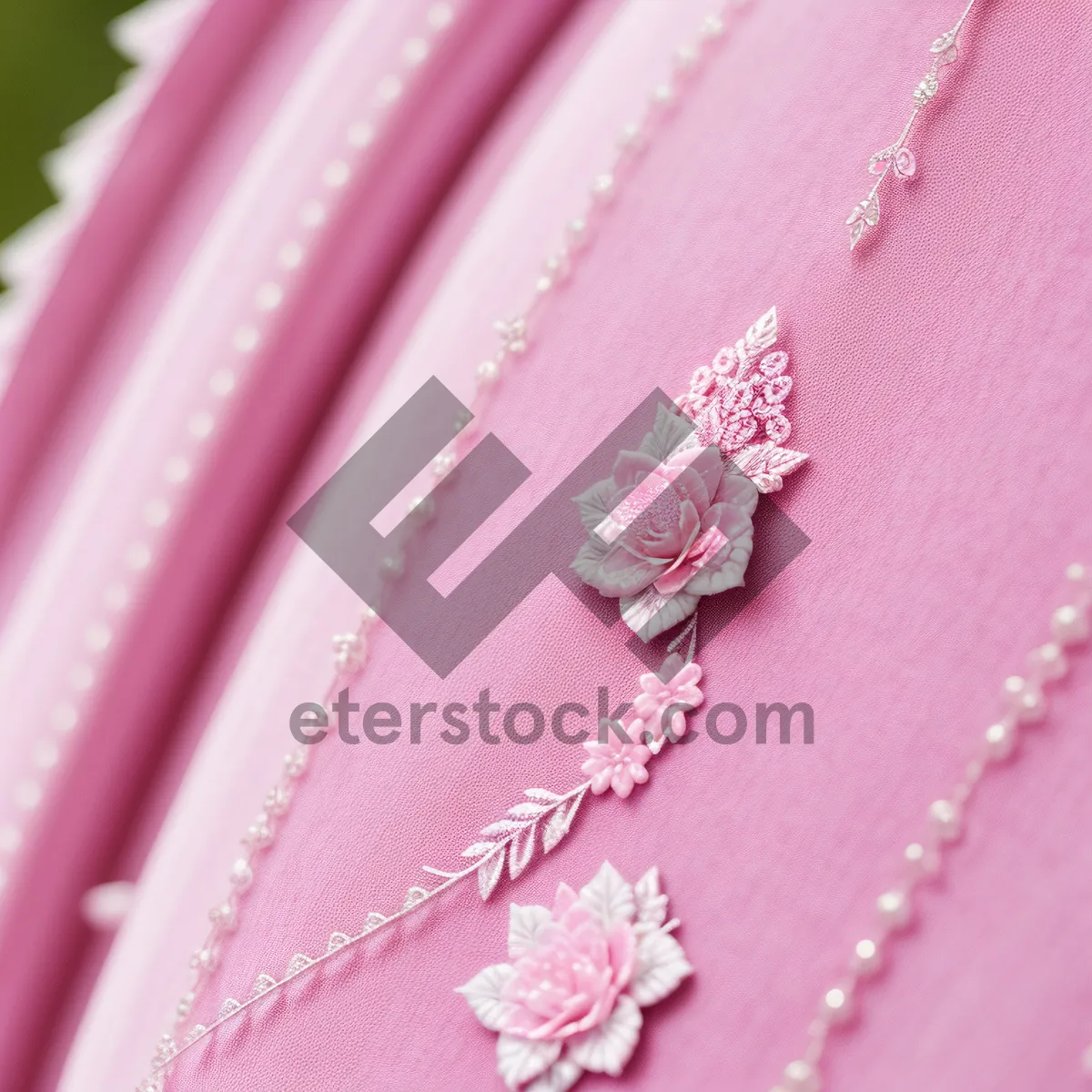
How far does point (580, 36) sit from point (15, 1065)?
1122mm

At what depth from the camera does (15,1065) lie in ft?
2.84

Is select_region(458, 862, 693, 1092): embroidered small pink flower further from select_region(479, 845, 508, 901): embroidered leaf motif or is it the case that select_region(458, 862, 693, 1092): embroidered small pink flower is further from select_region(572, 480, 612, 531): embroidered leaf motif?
select_region(572, 480, 612, 531): embroidered leaf motif

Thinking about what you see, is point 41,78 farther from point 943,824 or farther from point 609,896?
point 943,824

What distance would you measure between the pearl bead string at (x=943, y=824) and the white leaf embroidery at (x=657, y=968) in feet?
0.26

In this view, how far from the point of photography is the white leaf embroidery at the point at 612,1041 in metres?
0.57

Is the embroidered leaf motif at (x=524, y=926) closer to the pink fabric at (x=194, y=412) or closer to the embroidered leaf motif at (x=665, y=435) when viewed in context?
the embroidered leaf motif at (x=665, y=435)

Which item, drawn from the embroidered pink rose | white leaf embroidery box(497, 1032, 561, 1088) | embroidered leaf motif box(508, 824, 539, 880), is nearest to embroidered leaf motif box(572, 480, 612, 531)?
the embroidered pink rose

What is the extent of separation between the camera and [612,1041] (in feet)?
1.88

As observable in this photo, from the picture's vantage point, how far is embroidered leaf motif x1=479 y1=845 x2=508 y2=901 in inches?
25.1

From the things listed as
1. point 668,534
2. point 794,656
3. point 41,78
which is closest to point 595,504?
point 668,534

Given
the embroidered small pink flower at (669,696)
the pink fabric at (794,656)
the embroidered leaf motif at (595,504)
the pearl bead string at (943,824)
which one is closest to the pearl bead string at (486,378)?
the pink fabric at (794,656)

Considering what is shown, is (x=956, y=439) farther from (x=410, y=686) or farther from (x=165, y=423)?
(x=165, y=423)

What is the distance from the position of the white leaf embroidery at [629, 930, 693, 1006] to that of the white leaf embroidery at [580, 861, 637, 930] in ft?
0.07

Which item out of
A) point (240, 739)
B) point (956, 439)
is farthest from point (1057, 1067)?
point (240, 739)
